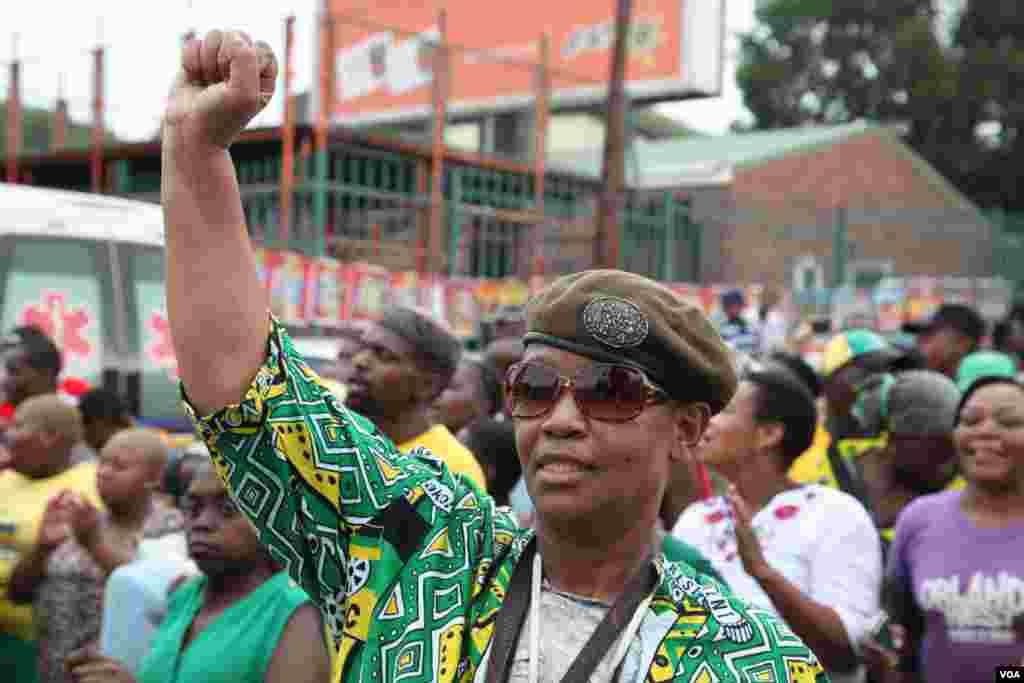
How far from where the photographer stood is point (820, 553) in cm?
345

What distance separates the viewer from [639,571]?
1863 mm

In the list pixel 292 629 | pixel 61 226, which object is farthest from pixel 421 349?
pixel 61 226

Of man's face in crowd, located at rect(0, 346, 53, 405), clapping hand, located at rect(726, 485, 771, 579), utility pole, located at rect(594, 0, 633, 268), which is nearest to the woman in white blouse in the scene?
clapping hand, located at rect(726, 485, 771, 579)

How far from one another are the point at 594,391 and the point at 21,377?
182 inches

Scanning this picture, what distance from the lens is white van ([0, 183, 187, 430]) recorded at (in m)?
7.28

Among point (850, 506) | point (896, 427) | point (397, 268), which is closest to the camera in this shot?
point (850, 506)

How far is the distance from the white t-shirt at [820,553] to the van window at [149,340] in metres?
4.66

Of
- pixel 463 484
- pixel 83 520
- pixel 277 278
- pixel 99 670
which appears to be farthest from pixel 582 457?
pixel 277 278

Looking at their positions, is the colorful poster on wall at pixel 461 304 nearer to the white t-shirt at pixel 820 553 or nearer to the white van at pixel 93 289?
the white van at pixel 93 289

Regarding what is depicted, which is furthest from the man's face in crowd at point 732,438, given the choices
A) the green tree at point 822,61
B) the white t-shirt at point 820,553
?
the green tree at point 822,61

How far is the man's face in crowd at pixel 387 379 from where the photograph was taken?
3990mm

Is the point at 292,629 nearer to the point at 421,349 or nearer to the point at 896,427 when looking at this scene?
the point at 421,349

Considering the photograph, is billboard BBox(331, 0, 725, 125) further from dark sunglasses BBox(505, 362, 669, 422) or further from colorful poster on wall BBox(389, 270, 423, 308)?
dark sunglasses BBox(505, 362, 669, 422)

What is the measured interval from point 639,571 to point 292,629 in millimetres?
1357
